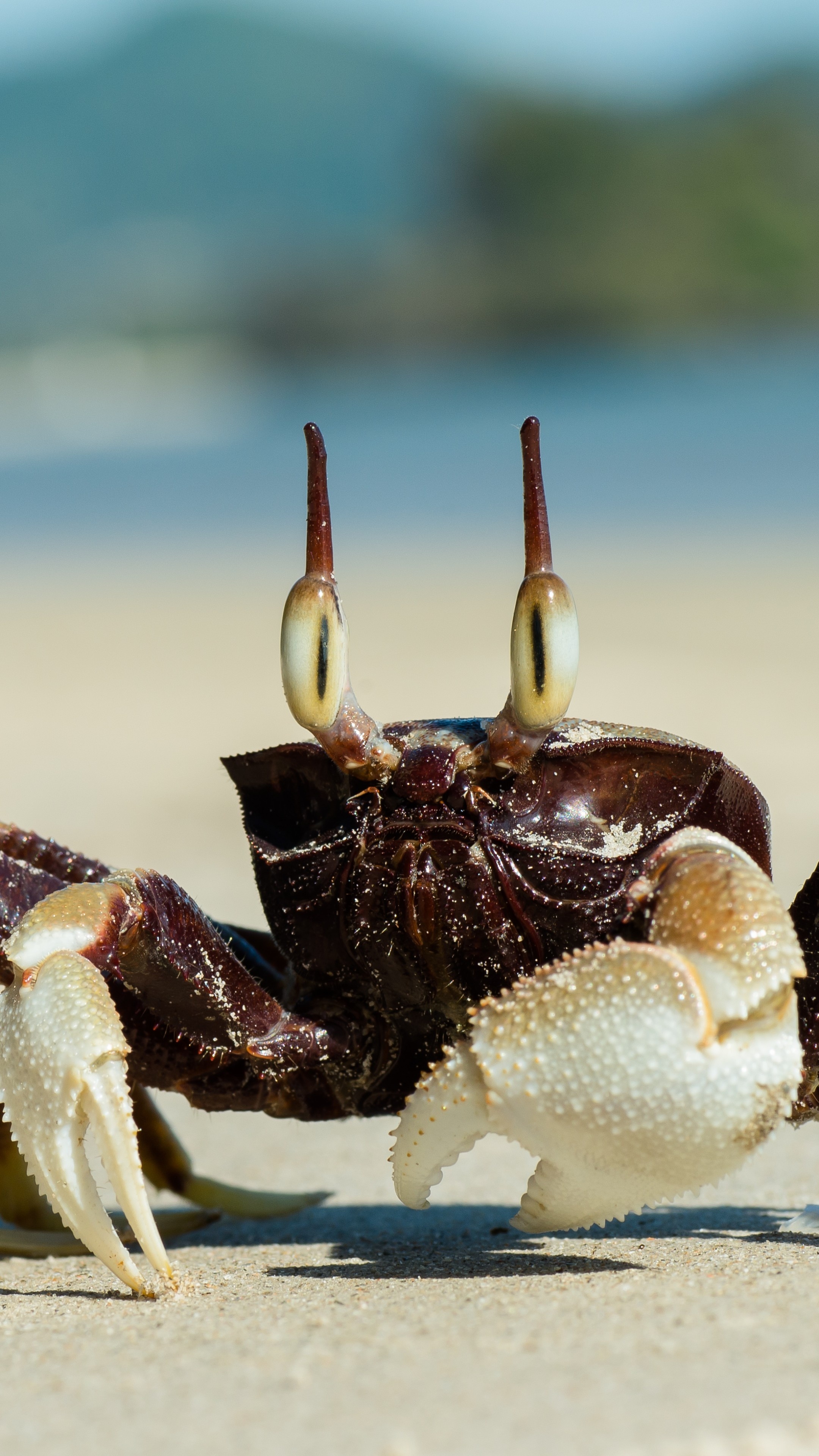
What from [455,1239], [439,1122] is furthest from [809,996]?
[455,1239]

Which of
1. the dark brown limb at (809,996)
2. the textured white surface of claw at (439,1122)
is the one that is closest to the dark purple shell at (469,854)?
the dark brown limb at (809,996)

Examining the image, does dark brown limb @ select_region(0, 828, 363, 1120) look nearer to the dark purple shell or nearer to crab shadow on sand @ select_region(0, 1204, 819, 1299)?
the dark purple shell

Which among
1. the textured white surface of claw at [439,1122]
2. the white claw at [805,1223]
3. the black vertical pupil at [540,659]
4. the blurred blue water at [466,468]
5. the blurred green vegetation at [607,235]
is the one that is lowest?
the white claw at [805,1223]

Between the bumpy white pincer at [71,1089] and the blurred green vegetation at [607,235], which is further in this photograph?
the blurred green vegetation at [607,235]

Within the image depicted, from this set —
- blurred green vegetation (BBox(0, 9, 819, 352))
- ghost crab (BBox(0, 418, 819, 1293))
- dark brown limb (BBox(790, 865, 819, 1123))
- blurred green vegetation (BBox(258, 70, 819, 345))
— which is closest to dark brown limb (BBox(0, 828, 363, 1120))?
ghost crab (BBox(0, 418, 819, 1293))

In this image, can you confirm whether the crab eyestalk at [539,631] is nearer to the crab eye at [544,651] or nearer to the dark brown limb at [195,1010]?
the crab eye at [544,651]

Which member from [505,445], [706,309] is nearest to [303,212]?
[706,309]

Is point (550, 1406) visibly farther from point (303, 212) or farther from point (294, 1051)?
point (303, 212)

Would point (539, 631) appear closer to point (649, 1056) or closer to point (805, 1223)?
point (649, 1056)
